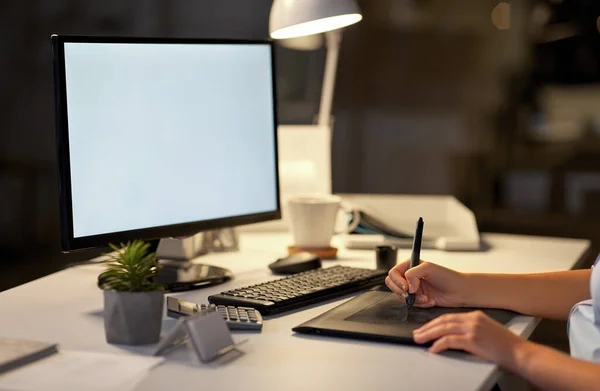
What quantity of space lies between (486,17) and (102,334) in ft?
7.85

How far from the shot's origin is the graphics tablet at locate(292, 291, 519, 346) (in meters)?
1.21

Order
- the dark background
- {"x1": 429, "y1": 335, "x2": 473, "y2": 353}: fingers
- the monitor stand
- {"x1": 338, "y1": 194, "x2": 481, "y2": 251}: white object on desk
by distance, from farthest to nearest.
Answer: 1. the dark background
2. {"x1": 338, "y1": 194, "x2": 481, "y2": 251}: white object on desk
3. the monitor stand
4. {"x1": 429, "y1": 335, "x2": 473, "y2": 353}: fingers

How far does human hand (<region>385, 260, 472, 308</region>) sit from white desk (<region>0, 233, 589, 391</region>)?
0.33 ft

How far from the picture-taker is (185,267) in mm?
1682

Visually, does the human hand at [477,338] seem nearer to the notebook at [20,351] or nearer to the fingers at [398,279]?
the fingers at [398,279]

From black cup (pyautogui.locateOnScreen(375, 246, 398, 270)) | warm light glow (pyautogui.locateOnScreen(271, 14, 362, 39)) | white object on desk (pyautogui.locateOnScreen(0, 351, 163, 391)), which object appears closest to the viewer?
white object on desk (pyautogui.locateOnScreen(0, 351, 163, 391))

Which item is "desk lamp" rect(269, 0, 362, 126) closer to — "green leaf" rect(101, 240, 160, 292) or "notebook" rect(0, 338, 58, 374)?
"green leaf" rect(101, 240, 160, 292)

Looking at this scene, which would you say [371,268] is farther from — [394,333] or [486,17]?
[486,17]

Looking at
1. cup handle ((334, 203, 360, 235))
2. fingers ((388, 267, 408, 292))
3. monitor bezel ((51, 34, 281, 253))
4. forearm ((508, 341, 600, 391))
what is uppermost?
monitor bezel ((51, 34, 281, 253))

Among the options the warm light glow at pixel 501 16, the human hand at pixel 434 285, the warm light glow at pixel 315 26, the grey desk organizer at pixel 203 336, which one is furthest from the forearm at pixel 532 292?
the warm light glow at pixel 501 16

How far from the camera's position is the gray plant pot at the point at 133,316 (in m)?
1.17

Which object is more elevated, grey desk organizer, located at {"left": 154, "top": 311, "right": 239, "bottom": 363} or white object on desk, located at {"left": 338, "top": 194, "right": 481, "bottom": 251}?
white object on desk, located at {"left": 338, "top": 194, "right": 481, "bottom": 251}

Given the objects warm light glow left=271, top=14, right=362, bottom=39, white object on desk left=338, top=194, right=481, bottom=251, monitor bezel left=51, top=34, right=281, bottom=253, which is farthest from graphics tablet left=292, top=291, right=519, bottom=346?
warm light glow left=271, top=14, right=362, bottom=39

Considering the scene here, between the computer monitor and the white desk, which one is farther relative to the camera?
the computer monitor
